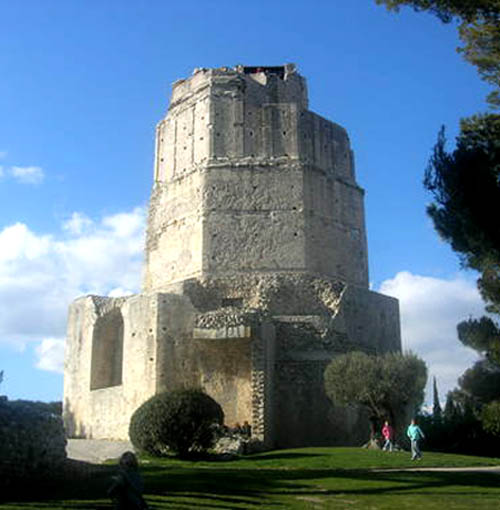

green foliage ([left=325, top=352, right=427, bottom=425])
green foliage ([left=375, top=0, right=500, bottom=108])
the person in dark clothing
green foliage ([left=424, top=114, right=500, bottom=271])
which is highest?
green foliage ([left=375, top=0, right=500, bottom=108])

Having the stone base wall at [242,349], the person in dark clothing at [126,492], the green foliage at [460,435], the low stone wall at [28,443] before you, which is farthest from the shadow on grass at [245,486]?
the green foliage at [460,435]

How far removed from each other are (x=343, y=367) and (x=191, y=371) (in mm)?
4771

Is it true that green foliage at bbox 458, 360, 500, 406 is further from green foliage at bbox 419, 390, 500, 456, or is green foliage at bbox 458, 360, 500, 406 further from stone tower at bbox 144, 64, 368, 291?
stone tower at bbox 144, 64, 368, 291

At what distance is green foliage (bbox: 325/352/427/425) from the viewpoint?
61.8 feet

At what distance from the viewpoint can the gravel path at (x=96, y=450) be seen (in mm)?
16625

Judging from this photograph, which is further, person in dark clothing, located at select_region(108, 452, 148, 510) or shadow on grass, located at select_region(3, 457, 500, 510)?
shadow on grass, located at select_region(3, 457, 500, 510)

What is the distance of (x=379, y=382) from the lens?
18.8 meters

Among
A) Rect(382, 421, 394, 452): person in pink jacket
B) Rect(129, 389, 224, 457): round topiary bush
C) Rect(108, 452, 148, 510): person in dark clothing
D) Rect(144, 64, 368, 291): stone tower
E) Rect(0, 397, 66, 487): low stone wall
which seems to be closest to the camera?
Rect(108, 452, 148, 510): person in dark clothing

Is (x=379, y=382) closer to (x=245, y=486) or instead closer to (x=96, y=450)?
(x=96, y=450)

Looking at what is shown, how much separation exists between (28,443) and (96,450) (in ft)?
27.7

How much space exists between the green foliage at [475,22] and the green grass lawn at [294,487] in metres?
7.46

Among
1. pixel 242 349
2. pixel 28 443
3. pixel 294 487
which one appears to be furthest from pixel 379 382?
pixel 28 443

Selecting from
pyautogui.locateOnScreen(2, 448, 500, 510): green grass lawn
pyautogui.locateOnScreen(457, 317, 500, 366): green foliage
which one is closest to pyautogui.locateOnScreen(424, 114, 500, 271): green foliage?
pyautogui.locateOnScreen(457, 317, 500, 366): green foliage

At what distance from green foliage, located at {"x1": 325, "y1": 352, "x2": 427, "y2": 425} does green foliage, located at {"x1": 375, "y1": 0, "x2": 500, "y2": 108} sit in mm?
8769
